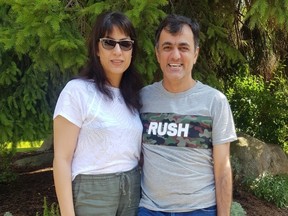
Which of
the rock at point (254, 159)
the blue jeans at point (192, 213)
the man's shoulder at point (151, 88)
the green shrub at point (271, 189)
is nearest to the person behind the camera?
the blue jeans at point (192, 213)

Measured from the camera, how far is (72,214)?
2506 millimetres

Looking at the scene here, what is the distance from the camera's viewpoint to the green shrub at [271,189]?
6.82 m

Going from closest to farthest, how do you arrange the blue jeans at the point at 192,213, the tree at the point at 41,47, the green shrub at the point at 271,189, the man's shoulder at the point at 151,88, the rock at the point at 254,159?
the blue jeans at the point at 192,213
the man's shoulder at the point at 151,88
the tree at the point at 41,47
the green shrub at the point at 271,189
the rock at the point at 254,159

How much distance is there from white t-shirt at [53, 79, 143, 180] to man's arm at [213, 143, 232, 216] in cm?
48

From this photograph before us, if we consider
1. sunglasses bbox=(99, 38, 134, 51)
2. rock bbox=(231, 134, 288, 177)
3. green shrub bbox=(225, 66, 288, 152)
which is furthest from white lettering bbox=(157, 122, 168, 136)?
green shrub bbox=(225, 66, 288, 152)

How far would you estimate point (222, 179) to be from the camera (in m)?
2.60

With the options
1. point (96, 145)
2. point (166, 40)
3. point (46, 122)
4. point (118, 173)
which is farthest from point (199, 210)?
point (46, 122)

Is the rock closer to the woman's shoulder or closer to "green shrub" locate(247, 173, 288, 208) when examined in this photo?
"green shrub" locate(247, 173, 288, 208)

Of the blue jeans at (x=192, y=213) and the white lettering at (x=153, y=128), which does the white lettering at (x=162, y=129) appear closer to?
the white lettering at (x=153, y=128)

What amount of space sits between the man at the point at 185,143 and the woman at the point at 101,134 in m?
0.12

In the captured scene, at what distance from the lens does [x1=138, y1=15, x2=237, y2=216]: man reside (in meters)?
2.59

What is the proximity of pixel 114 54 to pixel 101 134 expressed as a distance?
0.45 meters

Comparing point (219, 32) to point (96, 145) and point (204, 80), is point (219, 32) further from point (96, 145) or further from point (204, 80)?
point (96, 145)

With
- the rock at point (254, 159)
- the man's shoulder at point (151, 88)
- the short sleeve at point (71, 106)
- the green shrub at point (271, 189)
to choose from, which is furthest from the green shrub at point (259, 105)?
the short sleeve at point (71, 106)
